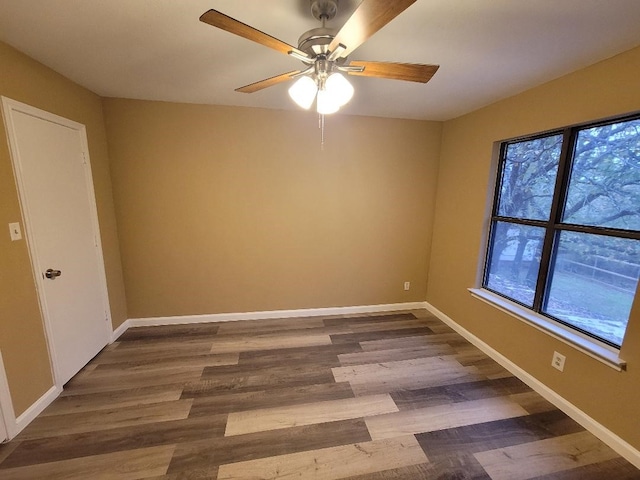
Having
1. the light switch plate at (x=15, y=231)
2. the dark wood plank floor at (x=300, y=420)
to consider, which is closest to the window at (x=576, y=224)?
the dark wood plank floor at (x=300, y=420)

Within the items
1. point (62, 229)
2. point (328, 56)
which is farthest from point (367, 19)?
point (62, 229)

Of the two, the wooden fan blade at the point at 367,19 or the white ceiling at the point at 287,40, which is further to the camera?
the white ceiling at the point at 287,40

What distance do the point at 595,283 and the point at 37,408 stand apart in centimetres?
390

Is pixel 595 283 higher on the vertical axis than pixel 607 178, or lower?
lower

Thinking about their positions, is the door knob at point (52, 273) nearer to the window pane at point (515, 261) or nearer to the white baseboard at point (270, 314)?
the white baseboard at point (270, 314)

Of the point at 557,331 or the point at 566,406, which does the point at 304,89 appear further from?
the point at 566,406

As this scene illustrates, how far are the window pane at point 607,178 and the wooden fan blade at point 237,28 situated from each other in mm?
2053

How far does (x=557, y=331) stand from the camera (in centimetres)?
196

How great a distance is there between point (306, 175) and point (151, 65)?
1611 mm

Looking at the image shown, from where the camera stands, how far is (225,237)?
298 cm

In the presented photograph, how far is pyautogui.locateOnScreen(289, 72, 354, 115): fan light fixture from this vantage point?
128 cm

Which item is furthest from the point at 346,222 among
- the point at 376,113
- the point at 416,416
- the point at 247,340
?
the point at 416,416

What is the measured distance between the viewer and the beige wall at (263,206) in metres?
2.72

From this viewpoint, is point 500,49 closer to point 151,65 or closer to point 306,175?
point 306,175
